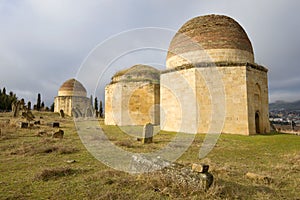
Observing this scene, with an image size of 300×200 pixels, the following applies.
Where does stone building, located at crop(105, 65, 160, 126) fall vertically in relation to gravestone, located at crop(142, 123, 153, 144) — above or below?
above

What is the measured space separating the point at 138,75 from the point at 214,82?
32.6ft

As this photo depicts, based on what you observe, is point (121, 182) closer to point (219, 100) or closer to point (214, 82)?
point (219, 100)

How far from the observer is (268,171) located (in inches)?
211

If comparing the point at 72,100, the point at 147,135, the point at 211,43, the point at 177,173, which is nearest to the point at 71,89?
the point at 72,100

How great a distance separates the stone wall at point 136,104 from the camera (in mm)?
19975

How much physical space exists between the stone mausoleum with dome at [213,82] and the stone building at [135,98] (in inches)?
149

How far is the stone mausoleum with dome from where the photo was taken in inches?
518

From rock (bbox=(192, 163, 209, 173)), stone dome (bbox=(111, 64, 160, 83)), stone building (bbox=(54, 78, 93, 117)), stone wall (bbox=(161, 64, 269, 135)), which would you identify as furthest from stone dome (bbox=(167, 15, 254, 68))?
stone building (bbox=(54, 78, 93, 117))

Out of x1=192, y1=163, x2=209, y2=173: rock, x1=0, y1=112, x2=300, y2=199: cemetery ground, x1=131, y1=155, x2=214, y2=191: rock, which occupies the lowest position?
x1=0, y1=112, x2=300, y2=199: cemetery ground

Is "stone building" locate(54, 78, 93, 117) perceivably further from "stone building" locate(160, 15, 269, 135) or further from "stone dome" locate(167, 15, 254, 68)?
"stone dome" locate(167, 15, 254, 68)

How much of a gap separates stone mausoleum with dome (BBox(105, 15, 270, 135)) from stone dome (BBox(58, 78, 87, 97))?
31.0 meters

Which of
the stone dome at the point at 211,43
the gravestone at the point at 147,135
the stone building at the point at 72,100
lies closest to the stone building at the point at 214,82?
the stone dome at the point at 211,43

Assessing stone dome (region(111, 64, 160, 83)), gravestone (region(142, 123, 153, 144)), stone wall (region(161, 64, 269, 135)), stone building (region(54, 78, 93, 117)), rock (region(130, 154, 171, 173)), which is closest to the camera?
rock (region(130, 154, 171, 173))

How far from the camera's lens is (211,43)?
14.2 meters
